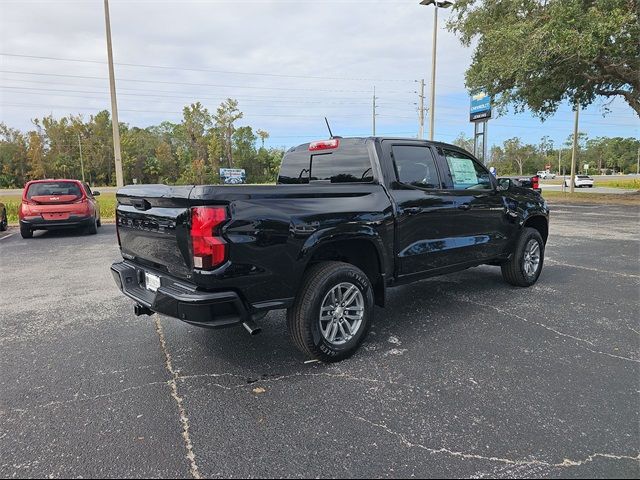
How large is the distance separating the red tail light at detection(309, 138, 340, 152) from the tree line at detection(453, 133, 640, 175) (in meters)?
104

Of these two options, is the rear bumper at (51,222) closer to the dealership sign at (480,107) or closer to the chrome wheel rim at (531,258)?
the chrome wheel rim at (531,258)

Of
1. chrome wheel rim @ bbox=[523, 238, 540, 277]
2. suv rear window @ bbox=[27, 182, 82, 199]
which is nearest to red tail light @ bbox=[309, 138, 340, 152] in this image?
chrome wheel rim @ bbox=[523, 238, 540, 277]

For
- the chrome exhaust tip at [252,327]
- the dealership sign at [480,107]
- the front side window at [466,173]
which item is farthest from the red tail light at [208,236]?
the dealership sign at [480,107]

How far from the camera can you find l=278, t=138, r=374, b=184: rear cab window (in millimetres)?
4359

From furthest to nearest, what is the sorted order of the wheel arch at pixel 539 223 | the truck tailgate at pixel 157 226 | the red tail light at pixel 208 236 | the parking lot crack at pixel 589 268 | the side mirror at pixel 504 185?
the parking lot crack at pixel 589 268, the wheel arch at pixel 539 223, the side mirror at pixel 504 185, the truck tailgate at pixel 157 226, the red tail light at pixel 208 236

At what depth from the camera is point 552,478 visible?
2320mm

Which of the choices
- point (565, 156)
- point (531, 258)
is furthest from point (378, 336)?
point (565, 156)

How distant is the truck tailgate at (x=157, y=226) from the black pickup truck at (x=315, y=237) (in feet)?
0.03

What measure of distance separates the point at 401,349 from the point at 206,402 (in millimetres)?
1748

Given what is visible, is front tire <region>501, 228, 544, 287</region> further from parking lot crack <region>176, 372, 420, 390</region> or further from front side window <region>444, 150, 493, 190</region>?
parking lot crack <region>176, 372, 420, 390</region>

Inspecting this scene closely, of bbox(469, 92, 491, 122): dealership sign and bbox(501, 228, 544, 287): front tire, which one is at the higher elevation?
bbox(469, 92, 491, 122): dealership sign

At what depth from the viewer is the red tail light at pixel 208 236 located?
3047mm

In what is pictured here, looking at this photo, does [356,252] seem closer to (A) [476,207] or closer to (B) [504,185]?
(A) [476,207]

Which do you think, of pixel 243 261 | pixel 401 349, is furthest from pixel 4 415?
pixel 401 349
